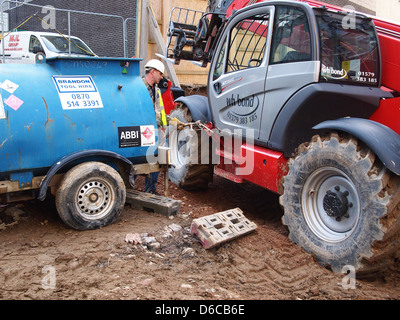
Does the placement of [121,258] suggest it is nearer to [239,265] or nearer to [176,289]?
[176,289]

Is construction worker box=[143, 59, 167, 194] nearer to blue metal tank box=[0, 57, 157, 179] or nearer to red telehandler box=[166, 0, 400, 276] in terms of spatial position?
blue metal tank box=[0, 57, 157, 179]

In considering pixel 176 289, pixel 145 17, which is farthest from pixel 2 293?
pixel 145 17

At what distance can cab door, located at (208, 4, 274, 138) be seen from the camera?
500 centimetres

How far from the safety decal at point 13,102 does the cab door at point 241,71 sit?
2.61 metres

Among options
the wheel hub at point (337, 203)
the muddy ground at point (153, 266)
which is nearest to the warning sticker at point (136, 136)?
the muddy ground at point (153, 266)

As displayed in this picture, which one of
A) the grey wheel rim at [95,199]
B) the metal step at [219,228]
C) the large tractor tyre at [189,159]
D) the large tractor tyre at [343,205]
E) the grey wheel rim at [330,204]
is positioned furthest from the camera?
the large tractor tyre at [189,159]

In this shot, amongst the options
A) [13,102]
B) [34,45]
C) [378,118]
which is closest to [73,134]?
[13,102]

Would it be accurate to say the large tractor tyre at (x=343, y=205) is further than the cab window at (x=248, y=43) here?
No

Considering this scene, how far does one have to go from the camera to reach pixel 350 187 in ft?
13.0

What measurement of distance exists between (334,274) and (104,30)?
14.1m

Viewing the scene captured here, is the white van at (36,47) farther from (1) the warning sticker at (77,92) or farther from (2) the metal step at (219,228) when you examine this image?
(2) the metal step at (219,228)

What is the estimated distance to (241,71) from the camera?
209 inches

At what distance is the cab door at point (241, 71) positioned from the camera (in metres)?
5.00

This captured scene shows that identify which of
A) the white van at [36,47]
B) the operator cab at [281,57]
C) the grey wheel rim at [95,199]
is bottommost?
the grey wheel rim at [95,199]
